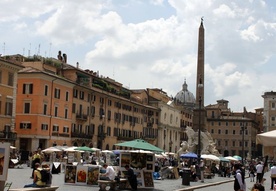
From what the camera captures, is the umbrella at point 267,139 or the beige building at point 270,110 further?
the beige building at point 270,110

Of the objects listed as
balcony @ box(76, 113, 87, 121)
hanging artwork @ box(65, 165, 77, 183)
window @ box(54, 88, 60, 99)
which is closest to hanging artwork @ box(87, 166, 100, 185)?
hanging artwork @ box(65, 165, 77, 183)

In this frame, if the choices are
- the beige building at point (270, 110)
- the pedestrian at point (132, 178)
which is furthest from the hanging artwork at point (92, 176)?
the beige building at point (270, 110)

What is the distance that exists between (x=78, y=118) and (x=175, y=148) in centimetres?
3861

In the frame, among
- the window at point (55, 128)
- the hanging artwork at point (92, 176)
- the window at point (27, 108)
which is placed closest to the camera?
the hanging artwork at point (92, 176)

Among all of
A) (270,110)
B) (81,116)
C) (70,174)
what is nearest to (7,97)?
(81,116)

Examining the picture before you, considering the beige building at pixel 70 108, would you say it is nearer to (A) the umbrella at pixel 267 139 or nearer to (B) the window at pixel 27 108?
(B) the window at pixel 27 108

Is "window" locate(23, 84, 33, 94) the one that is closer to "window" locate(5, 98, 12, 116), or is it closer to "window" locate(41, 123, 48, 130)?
"window" locate(41, 123, 48, 130)

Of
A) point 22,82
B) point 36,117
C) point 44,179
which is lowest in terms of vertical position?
point 44,179

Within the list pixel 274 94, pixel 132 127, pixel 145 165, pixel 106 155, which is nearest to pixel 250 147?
pixel 274 94

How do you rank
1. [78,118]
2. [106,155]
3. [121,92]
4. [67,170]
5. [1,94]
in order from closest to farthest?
[67,170] < [1,94] < [106,155] < [78,118] < [121,92]

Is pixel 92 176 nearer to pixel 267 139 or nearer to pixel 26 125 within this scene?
pixel 267 139

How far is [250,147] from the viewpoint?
11788cm

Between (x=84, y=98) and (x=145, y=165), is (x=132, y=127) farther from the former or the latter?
(x=145, y=165)

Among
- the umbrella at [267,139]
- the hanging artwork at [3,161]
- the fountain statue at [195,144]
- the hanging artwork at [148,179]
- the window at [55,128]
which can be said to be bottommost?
the hanging artwork at [148,179]
